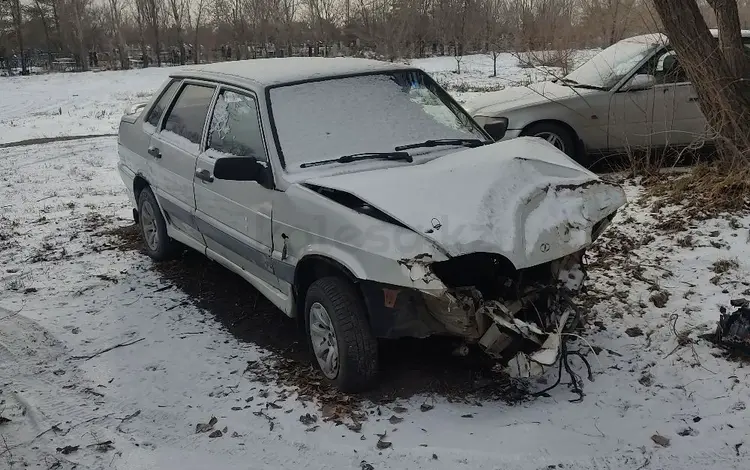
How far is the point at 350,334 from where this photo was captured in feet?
11.1

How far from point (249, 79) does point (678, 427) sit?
3379 millimetres

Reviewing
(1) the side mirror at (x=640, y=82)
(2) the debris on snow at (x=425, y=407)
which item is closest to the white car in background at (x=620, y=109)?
(1) the side mirror at (x=640, y=82)

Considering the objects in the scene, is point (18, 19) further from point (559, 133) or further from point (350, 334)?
point (350, 334)

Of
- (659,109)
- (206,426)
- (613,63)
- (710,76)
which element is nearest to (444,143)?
(206,426)

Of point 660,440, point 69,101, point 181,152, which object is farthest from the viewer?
point 69,101

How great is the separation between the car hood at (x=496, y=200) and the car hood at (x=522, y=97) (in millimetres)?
3759

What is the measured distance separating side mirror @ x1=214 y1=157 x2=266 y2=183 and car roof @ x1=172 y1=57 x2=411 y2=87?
740 millimetres

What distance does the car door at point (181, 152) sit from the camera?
4809 mm

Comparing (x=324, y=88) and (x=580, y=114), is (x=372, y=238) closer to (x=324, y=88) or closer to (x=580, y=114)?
(x=324, y=88)

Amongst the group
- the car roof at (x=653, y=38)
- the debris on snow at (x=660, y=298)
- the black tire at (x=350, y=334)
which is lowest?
the debris on snow at (x=660, y=298)

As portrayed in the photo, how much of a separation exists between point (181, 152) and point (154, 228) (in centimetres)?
113

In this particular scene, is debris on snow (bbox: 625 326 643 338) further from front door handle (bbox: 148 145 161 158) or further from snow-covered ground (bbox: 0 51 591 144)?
snow-covered ground (bbox: 0 51 591 144)

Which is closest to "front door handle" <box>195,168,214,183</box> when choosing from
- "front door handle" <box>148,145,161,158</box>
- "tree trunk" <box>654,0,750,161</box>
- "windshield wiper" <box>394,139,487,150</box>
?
"front door handle" <box>148,145,161,158</box>

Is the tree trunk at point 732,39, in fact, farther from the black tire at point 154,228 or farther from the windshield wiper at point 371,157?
the black tire at point 154,228
